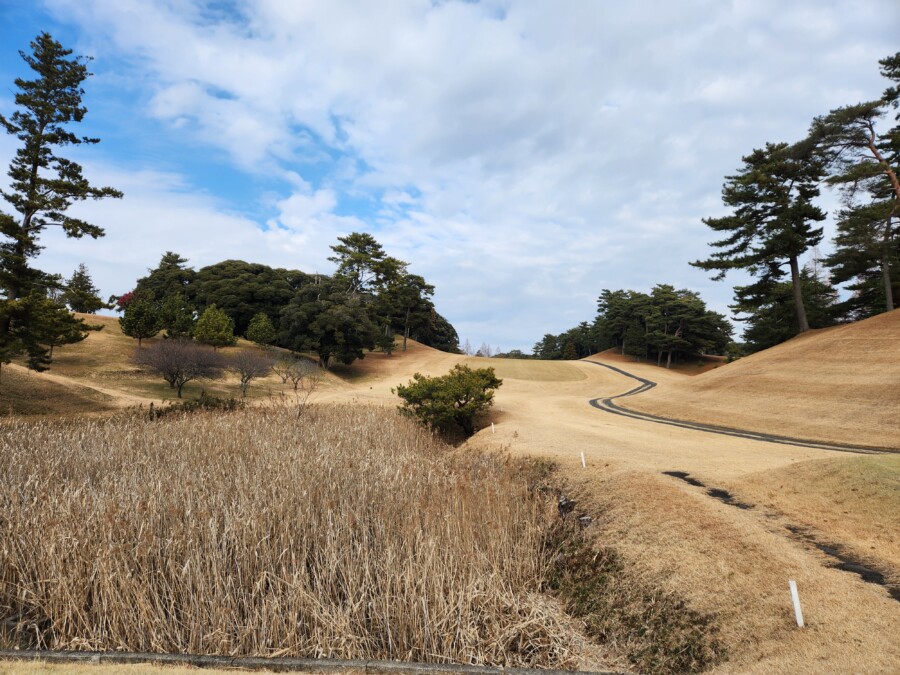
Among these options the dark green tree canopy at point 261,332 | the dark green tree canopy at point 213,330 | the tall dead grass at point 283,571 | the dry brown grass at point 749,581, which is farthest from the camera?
the dark green tree canopy at point 261,332

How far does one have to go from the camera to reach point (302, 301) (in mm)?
45500

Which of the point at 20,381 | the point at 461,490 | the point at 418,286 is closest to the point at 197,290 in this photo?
the point at 418,286

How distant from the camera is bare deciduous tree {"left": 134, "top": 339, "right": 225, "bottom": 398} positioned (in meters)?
27.4

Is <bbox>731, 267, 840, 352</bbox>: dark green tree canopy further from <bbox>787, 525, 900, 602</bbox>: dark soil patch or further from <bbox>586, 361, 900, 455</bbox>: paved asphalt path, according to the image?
<bbox>787, 525, 900, 602</bbox>: dark soil patch

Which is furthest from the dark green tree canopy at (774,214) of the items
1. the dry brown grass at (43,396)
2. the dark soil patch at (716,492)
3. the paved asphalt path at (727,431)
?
the dry brown grass at (43,396)

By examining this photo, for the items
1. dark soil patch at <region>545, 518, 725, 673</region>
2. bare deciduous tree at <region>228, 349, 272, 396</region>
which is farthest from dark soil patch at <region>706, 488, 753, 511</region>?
bare deciduous tree at <region>228, 349, 272, 396</region>

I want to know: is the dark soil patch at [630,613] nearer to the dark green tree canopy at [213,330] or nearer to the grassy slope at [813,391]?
the grassy slope at [813,391]

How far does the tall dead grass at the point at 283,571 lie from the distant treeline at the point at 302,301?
3464 cm

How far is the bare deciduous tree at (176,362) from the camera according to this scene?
89.9 ft

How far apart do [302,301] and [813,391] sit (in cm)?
4216

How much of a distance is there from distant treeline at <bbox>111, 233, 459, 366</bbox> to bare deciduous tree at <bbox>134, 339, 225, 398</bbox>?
1026cm

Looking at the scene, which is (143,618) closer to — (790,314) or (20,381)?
(20,381)

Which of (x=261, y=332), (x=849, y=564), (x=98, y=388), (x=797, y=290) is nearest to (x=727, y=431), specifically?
(x=849, y=564)

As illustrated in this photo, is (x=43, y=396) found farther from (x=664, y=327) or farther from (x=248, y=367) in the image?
(x=664, y=327)
